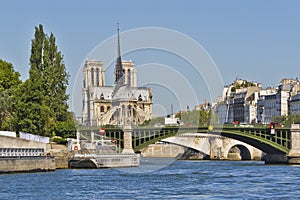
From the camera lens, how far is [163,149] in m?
142

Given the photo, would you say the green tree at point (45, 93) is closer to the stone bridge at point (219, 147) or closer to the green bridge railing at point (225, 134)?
the green bridge railing at point (225, 134)

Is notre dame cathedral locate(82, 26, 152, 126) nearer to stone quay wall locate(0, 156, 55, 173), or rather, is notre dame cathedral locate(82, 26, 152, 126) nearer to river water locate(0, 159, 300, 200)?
stone quay wall locate(0, 156, 55, 173)

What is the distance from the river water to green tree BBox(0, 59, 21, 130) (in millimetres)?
15000

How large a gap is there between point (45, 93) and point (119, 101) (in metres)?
72.6

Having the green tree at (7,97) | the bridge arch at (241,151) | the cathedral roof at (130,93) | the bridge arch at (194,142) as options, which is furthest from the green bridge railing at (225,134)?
the cathedral roof at (130,93)

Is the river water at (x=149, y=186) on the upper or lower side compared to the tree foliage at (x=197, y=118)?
lower

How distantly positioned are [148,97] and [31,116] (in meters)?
102

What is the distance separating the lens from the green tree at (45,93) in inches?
3196

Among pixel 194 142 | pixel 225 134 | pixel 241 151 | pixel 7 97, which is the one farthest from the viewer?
pixel 241 151

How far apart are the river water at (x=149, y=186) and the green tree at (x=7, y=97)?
15000 millimetres

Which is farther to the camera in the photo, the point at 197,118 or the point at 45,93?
the point at 197,118

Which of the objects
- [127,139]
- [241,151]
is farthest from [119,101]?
[127,139]

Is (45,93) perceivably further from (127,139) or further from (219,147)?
(219,147)

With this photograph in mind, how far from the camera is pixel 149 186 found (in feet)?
187
